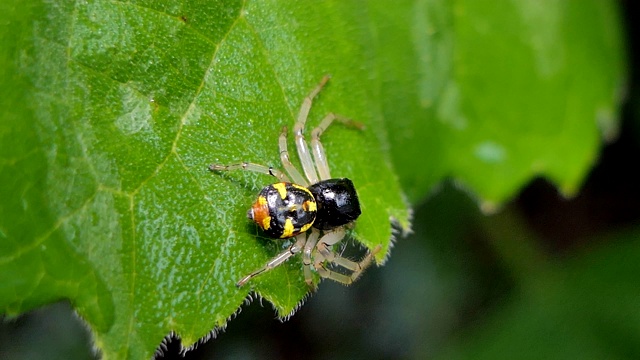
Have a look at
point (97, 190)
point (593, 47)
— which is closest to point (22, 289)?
point (97, 190)

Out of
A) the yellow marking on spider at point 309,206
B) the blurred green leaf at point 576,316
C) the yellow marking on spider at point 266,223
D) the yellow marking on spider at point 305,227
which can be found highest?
the yellow marking on spider at point 266,223

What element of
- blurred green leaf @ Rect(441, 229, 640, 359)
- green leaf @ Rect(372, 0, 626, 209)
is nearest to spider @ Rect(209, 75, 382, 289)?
green leaf @ Rect(372, 0, 626, 209)

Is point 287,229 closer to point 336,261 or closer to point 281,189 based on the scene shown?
point 281,189

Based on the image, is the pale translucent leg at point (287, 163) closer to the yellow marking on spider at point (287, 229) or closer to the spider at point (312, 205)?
the spider at point (312, 205)

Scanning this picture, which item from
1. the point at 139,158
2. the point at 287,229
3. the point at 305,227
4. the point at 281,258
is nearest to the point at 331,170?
the point at 305,227

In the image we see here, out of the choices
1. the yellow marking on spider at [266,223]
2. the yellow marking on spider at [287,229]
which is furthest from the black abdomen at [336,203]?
the yellow marking on spider at [266,223]

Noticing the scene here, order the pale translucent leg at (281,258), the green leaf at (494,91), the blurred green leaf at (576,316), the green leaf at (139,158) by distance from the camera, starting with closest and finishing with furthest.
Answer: the green leaf at (139,158)
the pale translucent leg at (281,258)
the green leaf at (494,91)
the blurred green leaf at (576,316)
